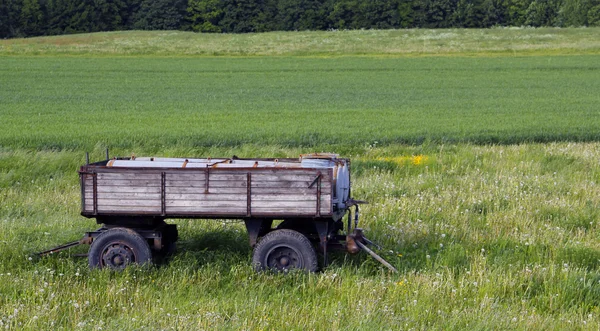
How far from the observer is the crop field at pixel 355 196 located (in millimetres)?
6734

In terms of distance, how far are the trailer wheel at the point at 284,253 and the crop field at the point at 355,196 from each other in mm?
140

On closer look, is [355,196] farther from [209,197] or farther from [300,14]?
[300,14]

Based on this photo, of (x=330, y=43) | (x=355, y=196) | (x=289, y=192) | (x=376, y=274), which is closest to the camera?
(x=289, y=192)

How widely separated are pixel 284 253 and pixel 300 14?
8987 cm

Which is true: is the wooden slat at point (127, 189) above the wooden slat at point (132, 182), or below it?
below

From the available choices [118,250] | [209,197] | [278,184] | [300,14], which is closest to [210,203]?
[209,197]

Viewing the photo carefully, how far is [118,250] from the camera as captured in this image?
792 cm

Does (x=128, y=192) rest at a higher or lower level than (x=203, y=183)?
lower

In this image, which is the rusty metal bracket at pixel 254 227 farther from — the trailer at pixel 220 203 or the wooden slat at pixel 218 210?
the wooden slat at pixel 218 210

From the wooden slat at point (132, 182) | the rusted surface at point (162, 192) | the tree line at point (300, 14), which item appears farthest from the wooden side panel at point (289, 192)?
the tree line at point (300, 14)

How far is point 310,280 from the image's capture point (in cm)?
741

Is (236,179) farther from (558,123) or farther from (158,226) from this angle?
(558,123)

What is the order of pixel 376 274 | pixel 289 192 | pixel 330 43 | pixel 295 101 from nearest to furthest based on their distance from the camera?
pixel 289 192
pixel 376 274
pixel 295 101
pixel 330 43

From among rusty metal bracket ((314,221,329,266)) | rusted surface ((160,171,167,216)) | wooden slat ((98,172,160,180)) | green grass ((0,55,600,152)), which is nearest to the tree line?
green grass ((0,55,600,152))
